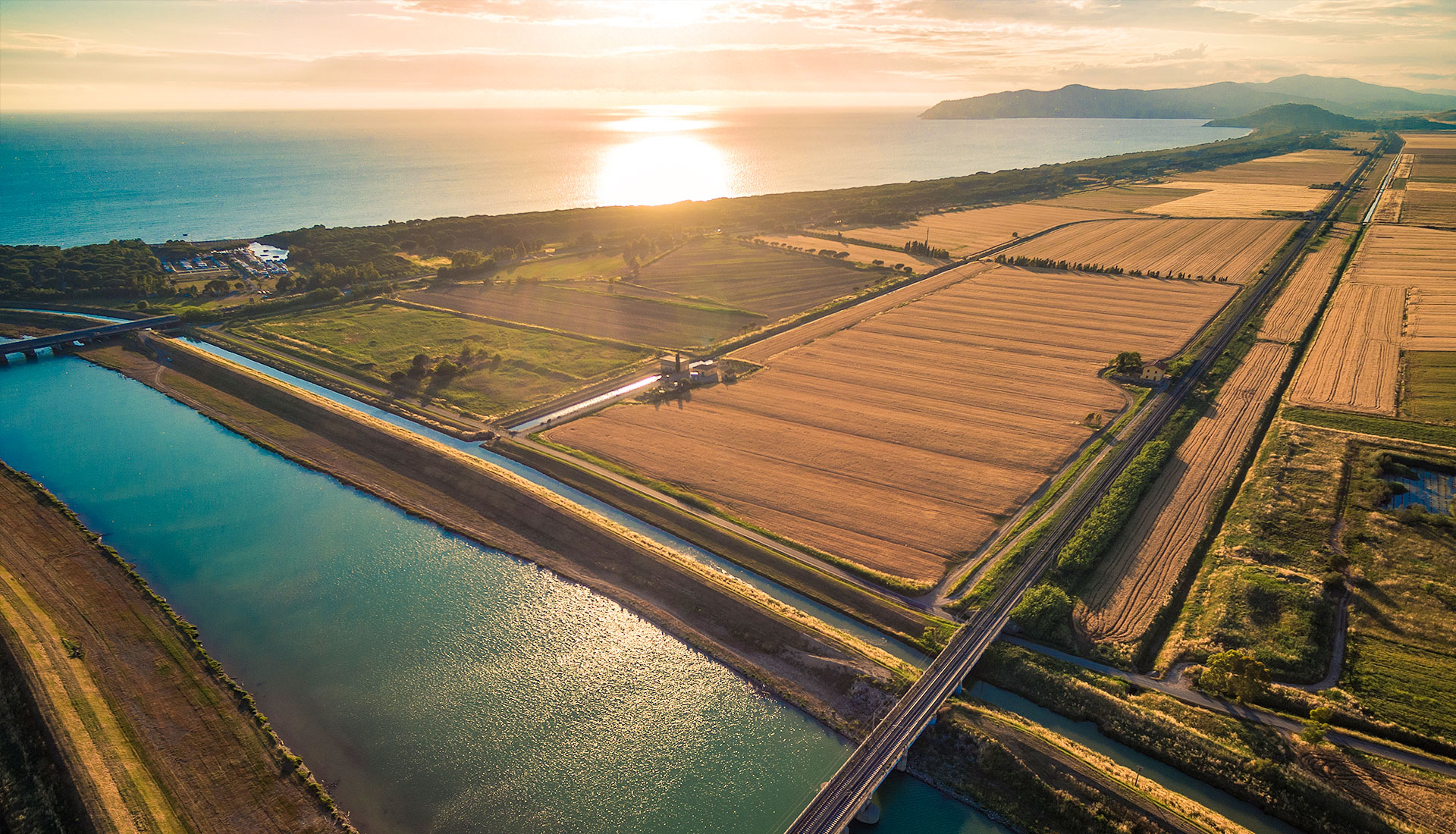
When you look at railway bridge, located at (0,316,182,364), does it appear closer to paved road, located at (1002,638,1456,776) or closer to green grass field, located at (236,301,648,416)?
green grass field, located at (236,301,648,416)

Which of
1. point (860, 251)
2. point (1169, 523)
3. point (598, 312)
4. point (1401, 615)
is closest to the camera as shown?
point (1401, 615)

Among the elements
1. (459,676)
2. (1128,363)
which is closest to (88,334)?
(459,676)

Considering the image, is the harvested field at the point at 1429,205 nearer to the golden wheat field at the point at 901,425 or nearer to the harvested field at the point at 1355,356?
the harvested field at the point at 1355,356

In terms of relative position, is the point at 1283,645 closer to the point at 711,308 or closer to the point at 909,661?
the point at 909,661

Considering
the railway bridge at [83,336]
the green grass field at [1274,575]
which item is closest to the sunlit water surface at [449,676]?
the green grass field at [1274,575]

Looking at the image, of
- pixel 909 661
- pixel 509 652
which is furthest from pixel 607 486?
pixel 909 661

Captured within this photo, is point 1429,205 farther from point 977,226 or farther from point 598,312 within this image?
point 598,312

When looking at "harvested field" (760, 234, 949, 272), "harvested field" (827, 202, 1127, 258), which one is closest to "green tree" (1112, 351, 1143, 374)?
"harvested field" (760, 234, 949, 272)
